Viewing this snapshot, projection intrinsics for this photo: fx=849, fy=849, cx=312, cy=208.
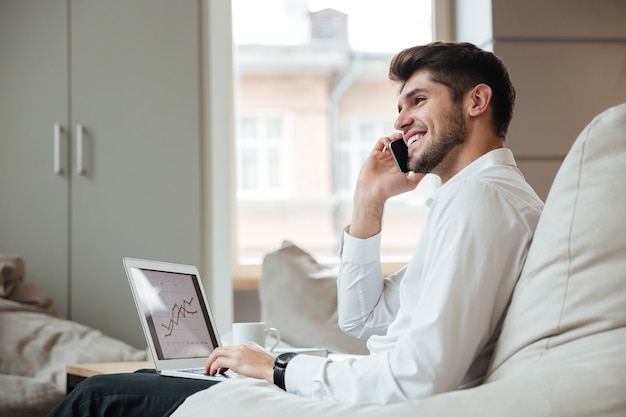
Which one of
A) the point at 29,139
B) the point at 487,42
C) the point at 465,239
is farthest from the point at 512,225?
the point at 29,139

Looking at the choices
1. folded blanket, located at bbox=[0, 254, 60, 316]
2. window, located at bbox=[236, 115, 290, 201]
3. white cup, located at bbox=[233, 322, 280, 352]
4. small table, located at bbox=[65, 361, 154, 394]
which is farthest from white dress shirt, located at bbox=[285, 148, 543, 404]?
window, located at bbox=[236, 115, 290, 201]

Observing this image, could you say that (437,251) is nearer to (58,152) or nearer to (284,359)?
(284,359)

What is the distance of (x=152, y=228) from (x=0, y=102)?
83 centimetres

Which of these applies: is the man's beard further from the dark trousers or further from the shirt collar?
the dark trousers

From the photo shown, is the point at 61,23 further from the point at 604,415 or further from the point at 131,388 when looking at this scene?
the point at 604,415

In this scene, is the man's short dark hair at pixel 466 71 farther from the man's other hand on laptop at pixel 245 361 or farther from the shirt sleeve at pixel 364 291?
the man's other hand on laptop at pixel 245 361

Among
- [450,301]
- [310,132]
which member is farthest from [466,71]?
[310,132]

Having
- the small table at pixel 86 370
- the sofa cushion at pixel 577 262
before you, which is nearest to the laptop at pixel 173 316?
the small table at pixel 86 370

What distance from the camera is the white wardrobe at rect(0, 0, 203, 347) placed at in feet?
11.6

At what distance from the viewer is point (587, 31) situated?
3.58m

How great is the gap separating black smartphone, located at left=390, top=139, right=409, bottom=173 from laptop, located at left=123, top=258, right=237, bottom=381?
56cm

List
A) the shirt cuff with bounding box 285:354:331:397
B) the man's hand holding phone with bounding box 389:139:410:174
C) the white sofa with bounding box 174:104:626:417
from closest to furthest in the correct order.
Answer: the white sofa with bounding box 174:104:626:417, the shirt cuff with bounding box 285:354:331:397, the man's hand holding phone with bounding box 389:139:410:174

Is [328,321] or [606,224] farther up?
[606,224]

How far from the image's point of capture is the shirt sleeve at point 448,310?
1260mm
